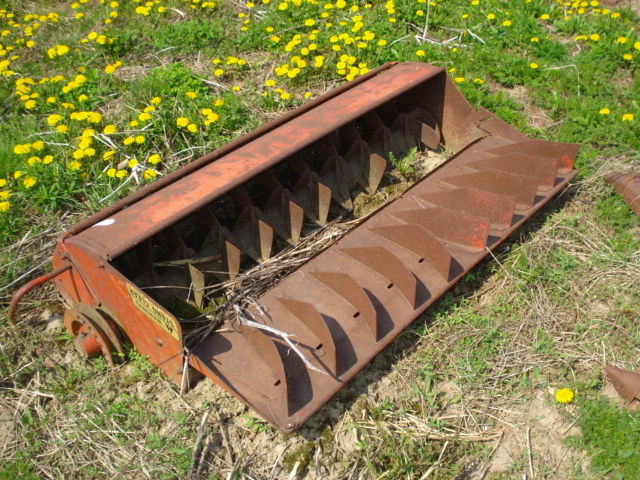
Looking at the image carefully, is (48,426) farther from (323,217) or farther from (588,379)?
(588,379)

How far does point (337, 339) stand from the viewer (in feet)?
8.75

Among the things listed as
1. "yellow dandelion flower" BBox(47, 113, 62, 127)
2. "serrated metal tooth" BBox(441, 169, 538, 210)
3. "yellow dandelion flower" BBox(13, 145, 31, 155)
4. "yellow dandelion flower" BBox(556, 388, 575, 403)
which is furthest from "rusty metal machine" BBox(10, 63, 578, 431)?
"yellow dandelion flower" BBox(47, 113, 62, 127)

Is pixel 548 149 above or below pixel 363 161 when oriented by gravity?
above

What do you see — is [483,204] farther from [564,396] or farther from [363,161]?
[564,396]

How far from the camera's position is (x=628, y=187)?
3.93 meters

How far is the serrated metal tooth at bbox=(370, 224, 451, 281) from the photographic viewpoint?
2.92 meters

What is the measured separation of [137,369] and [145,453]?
48cm

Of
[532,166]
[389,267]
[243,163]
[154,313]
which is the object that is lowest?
[389,267]

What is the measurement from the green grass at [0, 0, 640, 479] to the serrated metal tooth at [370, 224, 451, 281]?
429mm

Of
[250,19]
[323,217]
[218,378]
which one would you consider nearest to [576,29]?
[250,19]

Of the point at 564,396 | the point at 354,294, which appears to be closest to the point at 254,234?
the point at 354,294

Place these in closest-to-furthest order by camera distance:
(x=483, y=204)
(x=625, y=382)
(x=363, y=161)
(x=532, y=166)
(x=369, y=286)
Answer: (x=625, y=382) < (x=369, y=286) < (x=483, y=204) < (x=532, y=166) < (x=363, y=161)

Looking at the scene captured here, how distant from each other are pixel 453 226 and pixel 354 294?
795 millimetres

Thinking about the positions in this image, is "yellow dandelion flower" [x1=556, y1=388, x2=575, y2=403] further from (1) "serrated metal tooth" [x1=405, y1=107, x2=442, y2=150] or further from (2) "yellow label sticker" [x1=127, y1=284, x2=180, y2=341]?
(1) "serrated metal tooth" [x1=405, y1=107, x2=442, y2=150]
